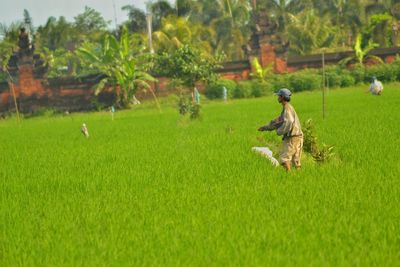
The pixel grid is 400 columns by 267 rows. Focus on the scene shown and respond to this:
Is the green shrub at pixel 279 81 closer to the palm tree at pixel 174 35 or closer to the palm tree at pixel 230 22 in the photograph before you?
the palm tree at pixel 174 35

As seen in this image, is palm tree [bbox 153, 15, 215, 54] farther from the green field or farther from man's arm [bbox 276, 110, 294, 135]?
man's arm [bbox 276, 110, 294, 135]

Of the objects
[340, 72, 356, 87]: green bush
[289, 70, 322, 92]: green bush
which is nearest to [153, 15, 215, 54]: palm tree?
[289, 70, 322, 92]: green bush

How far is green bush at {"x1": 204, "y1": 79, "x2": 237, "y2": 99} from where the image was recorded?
20.0 m

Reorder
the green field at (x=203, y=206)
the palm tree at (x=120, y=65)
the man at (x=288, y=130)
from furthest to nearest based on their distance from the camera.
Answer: the palm tree at (x=120, y=65) < the man at (x=288, y=130) < the green field at (x=203, y=206)

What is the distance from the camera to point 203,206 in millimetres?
3850

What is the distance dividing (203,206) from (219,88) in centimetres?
1621

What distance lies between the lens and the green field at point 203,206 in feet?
9.34

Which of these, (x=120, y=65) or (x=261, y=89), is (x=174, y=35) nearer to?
(x=261, y=89)

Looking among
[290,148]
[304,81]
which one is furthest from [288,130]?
[304,81]

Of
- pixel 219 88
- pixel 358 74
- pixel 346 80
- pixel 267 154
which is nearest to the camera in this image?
pixel 267 154

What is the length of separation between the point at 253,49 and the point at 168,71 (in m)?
4.51

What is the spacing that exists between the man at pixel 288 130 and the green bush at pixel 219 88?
48.8 feet

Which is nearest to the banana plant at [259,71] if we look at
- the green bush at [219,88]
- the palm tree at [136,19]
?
the green bush at [219,88]

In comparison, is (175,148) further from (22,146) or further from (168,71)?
(168,71)
